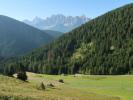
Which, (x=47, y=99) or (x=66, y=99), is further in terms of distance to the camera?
(x=66, y=99)

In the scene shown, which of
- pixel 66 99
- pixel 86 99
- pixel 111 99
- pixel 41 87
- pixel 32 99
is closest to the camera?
pixel 32 99

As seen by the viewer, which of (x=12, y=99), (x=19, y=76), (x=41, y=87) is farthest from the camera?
(x=19, y=76)

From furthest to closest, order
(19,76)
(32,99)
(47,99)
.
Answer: (19,76) < (47,99) < (32,99)

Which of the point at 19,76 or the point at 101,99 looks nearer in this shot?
the point at 101,99

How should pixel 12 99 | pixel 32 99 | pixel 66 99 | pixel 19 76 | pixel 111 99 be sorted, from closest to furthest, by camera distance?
pixel 12 99 → pixel 32 99 → pixel 66 99 → pixel 111 99 → pixel 19 76

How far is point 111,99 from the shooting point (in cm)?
6316

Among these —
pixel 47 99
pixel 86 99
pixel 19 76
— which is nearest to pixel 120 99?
pixel 86 99

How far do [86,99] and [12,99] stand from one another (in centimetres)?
2012

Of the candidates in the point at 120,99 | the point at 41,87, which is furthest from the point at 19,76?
the point at 120,99

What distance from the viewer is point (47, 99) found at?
47250 millimetres

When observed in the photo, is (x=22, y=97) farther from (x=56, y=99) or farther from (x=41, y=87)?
(x=41, y=87)

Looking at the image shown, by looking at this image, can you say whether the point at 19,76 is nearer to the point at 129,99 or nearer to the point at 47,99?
the point at 129,99

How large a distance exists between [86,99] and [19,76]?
1386 inches

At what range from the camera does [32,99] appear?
4419cm
